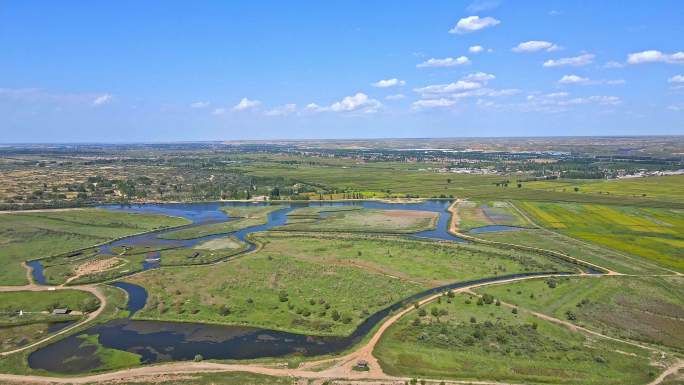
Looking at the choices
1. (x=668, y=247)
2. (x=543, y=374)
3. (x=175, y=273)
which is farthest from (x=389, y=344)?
(x=668, y=247)

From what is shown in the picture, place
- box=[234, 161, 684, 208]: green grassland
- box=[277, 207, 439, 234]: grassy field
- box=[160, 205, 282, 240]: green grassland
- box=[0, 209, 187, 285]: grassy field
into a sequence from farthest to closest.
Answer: box=[234, 161, 684, 208]: green grassland < box=[277, 207, 439, 234]: grassy field < box=[160, 205, 282, 240]: green grassland < box=[0, 209, 187, 285]: grassy field

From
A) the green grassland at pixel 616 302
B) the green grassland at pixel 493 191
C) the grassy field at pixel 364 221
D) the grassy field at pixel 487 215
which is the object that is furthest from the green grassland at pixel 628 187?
the green grassland at pixel 616 302

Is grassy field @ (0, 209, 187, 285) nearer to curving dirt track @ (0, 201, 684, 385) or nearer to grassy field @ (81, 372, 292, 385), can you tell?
curving dirt track @ (0, 201, 684, 385)

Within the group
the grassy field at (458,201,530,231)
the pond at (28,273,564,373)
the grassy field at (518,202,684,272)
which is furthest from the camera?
the grassy field at (458,201,530,231)

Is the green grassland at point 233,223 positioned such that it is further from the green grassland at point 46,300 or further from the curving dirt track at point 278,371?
the curving dirt track at point 278,371

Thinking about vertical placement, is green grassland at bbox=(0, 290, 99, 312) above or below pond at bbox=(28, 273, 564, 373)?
above

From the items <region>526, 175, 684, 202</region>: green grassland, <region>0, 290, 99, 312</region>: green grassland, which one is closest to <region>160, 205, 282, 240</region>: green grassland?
<region>0, 290, 99, 312</region>: green grassland

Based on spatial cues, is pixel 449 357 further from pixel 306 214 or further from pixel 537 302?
pixel 306 214
